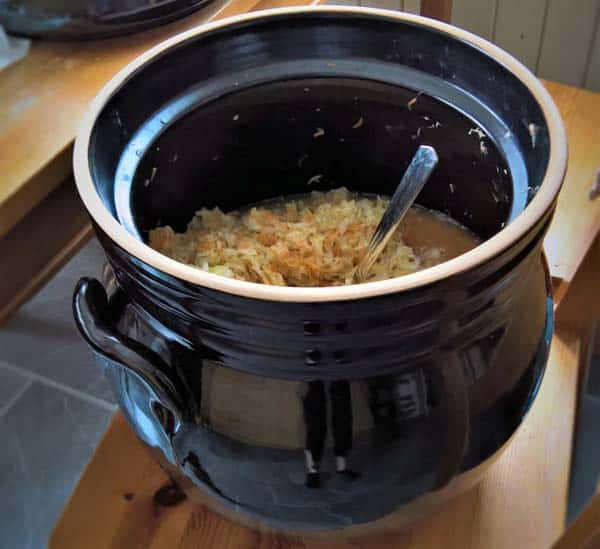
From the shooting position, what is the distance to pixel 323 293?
12.3 inches

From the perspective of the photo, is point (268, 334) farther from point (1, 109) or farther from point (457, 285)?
point (1, 109)

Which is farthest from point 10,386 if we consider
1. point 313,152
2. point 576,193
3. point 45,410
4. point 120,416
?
point 576,193

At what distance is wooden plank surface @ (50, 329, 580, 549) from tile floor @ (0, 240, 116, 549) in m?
0.55

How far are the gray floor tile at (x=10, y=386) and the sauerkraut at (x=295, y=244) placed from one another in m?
0.75

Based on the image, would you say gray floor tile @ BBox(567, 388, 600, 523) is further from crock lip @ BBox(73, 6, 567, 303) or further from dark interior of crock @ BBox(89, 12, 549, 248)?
crock lip @ BBox(73, 6, 567, 303)

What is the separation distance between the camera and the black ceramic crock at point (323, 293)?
0.34 m

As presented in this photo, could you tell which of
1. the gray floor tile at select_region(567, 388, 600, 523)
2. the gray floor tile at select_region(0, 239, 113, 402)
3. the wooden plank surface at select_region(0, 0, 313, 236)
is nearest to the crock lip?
the wooden plank surface at select_region(0, 0, 313, 236)

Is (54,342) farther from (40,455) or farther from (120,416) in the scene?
(120,416)

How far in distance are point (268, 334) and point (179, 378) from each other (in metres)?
0.08

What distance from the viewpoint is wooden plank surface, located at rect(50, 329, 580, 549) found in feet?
1.61

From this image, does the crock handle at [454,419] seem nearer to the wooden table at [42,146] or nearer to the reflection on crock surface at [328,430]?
the reflection on crock surface at [328,430]

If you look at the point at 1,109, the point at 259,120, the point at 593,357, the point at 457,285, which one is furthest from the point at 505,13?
the point at 457,285

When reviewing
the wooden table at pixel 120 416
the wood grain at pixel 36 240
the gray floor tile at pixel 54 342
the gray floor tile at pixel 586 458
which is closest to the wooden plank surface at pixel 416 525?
the wooden table at pixel 120 416

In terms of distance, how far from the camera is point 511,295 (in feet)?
1.24
